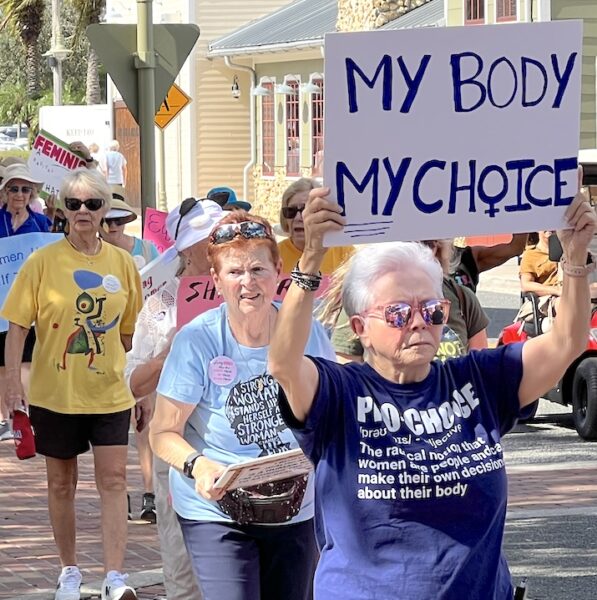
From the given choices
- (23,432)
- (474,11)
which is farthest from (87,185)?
(474,11)

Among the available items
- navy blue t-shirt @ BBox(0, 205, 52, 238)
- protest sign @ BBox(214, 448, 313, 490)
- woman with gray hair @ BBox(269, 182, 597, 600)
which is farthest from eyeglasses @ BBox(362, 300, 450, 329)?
navy blue t-shirt @ BBox(0, 205, 52, 238)

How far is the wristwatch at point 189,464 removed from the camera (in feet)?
15.4

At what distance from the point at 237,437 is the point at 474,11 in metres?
24.5

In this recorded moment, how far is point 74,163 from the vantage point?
1273 cm

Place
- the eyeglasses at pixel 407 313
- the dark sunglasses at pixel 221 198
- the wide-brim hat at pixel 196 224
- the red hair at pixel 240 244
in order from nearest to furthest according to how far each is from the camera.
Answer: the eyeglasses at pixel 407 313 → the red hair at pixel 240 244 → the wide-brim hat at pixel 196 224 → the dark sunglasses at pixel 221 198

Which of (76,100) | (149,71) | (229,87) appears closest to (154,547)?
(149,71)

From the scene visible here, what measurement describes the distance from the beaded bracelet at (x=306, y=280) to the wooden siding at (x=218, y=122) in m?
37.6

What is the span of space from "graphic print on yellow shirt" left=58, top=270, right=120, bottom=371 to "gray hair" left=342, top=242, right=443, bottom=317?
11.3ft

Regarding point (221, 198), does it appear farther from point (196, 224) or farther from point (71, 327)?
point (196, 224)

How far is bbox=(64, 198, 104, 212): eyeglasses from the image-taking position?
7.38m

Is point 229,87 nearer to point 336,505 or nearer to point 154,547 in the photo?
point 154,547

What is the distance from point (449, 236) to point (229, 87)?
37.8 metres

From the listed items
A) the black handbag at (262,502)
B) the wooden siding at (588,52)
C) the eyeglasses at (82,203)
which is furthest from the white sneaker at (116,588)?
the wooden siding at (588,52)

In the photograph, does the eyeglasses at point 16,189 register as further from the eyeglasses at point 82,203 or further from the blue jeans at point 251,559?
the blue jeans at point 251,559
